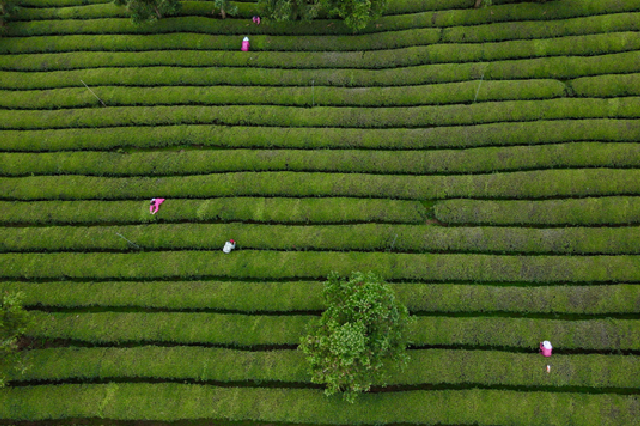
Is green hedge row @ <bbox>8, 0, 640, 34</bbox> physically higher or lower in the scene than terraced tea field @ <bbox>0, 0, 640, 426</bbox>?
higher

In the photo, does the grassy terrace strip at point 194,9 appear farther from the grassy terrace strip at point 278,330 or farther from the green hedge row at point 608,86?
the grassy terrace strip at point 278,330

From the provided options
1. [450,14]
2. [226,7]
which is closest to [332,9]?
[226,7]

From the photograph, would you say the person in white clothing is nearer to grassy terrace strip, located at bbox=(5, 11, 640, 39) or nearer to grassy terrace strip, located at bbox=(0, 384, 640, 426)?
grassy terrace strip, located at bbox=(0, 384, 640, 426)

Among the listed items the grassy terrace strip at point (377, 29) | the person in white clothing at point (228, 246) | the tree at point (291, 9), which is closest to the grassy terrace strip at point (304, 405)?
the person in white clothing at point (228, 246)

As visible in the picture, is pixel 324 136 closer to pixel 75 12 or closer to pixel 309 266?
pixel 309 266

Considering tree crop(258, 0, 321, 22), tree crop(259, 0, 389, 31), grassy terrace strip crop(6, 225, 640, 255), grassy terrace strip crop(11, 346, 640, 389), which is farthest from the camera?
tree crop(258, 0, 321, 22)

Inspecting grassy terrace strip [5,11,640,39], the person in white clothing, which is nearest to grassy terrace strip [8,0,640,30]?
grassy terrace strip [5,11,640,39]

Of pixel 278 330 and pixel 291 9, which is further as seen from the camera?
pixel 291 9
